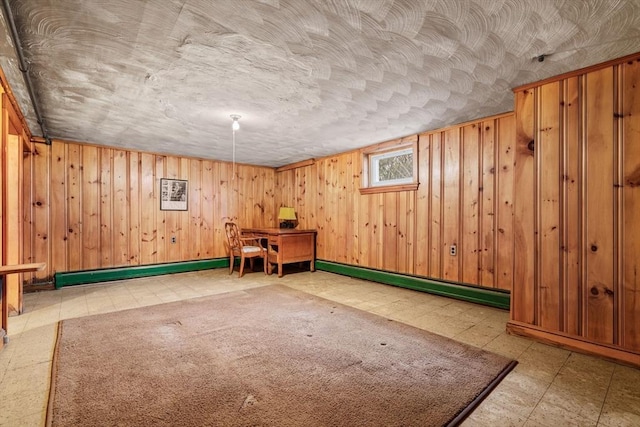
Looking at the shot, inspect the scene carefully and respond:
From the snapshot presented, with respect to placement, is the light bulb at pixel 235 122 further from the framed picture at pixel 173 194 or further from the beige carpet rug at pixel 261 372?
the framed picture at pixel 173 194

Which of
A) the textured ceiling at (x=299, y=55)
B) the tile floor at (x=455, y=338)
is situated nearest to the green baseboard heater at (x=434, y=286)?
the tile floor at (x=455, y=338)

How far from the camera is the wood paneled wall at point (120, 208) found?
4223 millimetres

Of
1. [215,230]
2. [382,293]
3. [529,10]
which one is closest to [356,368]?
[382,293]

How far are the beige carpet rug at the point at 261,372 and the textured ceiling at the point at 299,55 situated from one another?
213 cm

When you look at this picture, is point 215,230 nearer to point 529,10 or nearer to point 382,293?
point 382,293

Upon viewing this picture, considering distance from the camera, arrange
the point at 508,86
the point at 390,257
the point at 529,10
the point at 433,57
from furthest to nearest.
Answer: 1. the point at 390,257
2. the point at 508,86
3. the point at 433,57
4. the point at 529,10

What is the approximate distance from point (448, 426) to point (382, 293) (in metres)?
2.58

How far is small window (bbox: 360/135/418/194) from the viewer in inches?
164

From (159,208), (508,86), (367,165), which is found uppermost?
(508,86)

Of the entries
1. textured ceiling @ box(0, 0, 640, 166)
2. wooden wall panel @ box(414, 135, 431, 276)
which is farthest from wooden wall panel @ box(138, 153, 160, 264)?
wooden wall panel @ box(414, 135, 431, 276)

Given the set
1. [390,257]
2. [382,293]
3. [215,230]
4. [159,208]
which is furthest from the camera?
[215,230]

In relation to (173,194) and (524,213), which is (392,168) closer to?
(524,213)

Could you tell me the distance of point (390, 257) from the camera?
Answer: 4.42 meters

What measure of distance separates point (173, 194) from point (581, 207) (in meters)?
5.67
